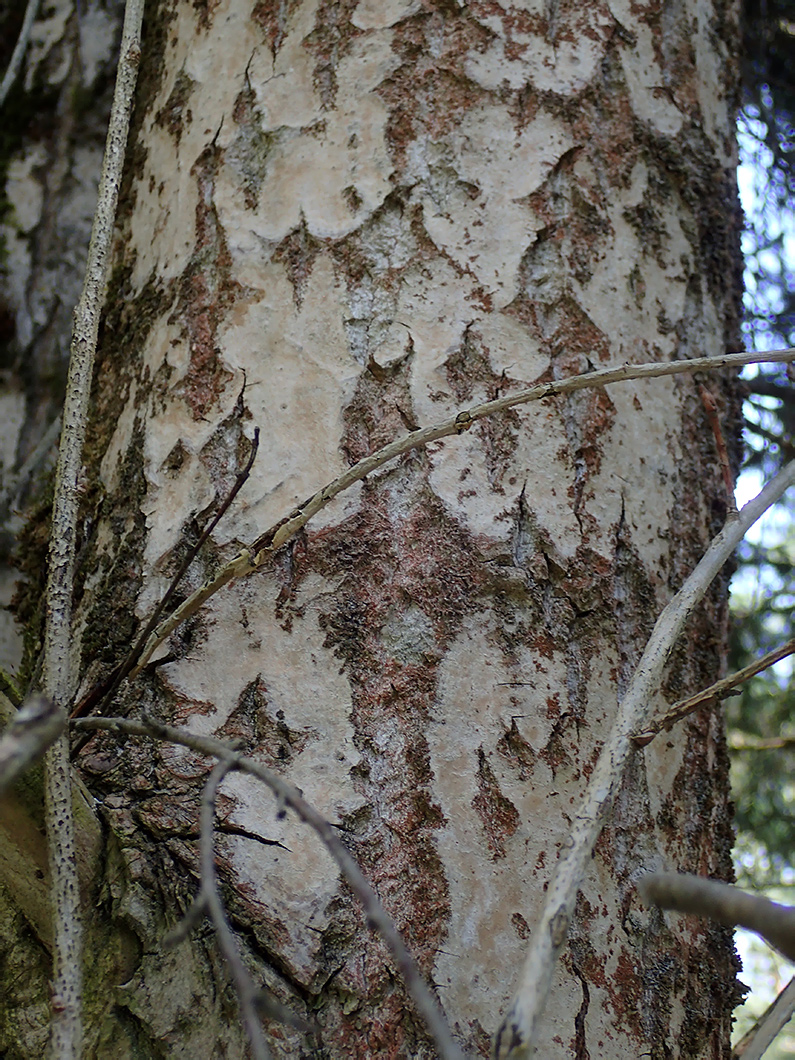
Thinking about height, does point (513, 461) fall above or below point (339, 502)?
above

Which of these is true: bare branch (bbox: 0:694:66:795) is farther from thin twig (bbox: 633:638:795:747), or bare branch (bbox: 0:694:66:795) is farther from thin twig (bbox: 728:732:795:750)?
thin twig (bbox: 728:732:795:750)

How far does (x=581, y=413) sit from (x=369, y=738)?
1.35 ft

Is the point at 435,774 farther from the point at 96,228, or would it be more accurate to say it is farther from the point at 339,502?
the point at 96,228

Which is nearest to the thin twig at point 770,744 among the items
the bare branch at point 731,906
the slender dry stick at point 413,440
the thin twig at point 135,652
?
→ the slender dry stick at point 413,440

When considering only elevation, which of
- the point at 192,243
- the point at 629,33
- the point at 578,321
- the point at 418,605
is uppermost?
the point at 629,33

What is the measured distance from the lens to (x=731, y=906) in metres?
0.44

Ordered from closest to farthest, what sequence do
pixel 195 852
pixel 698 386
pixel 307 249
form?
pixel 195 852 → pixel 307 249 → pixel 698 386

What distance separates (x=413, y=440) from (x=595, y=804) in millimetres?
315

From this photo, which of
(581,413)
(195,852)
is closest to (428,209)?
(581,413)

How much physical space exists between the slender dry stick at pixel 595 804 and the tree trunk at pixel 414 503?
0.14 m

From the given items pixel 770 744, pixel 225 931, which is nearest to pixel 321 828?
pixel 225 931

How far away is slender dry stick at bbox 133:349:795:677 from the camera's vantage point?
75cm

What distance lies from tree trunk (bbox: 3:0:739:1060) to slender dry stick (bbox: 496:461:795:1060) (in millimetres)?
141

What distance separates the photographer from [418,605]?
0.86 m
